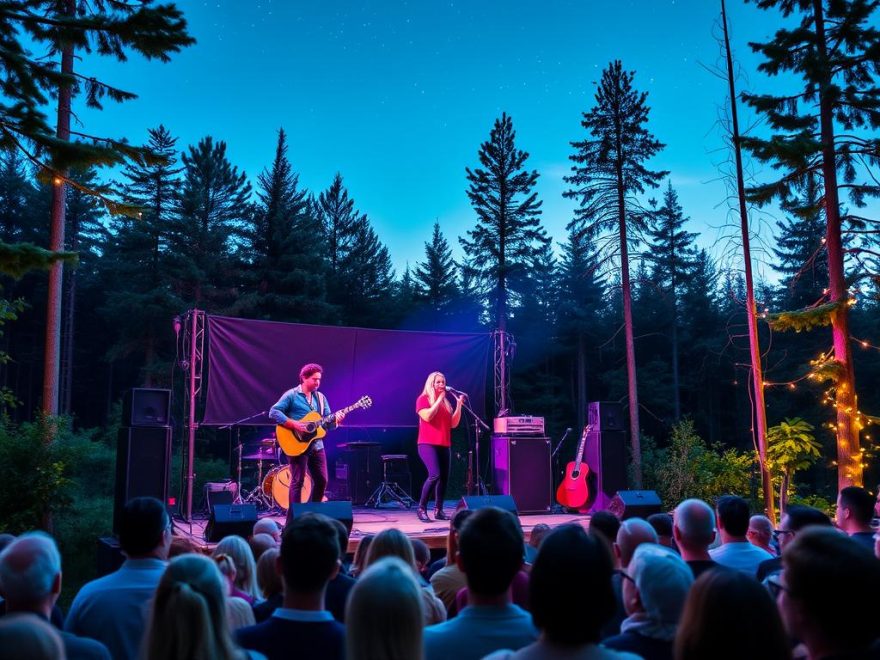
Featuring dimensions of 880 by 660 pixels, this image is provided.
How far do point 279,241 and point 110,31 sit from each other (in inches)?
676

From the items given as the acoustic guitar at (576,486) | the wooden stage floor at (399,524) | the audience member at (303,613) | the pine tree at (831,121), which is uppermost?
the pine tree at (831,121)

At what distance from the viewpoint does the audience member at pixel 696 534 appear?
3393 millimetres

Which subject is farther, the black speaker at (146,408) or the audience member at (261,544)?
the black speaker at (146,408)

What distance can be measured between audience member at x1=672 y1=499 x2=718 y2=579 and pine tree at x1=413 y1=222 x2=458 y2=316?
24.3 meters

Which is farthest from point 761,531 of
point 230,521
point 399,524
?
point 399,524

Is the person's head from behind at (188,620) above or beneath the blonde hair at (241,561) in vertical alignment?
above

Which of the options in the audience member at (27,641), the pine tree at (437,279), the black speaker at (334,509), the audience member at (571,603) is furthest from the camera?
the pine tree at (437,279)

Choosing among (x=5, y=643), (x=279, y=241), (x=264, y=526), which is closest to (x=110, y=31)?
(x=264, y=526)

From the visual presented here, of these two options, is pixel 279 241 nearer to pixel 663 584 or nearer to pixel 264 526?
pixel 264 526

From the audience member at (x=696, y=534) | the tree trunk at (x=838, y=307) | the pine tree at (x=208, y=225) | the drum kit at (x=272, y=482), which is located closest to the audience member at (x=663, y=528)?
the audience member at (x=696, y=534)

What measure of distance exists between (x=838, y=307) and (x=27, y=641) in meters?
10.8

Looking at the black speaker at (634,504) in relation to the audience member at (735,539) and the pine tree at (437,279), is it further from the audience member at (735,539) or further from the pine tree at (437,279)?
the pine tree at (437,279)

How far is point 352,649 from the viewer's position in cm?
171

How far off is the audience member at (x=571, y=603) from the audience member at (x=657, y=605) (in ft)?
1.57
